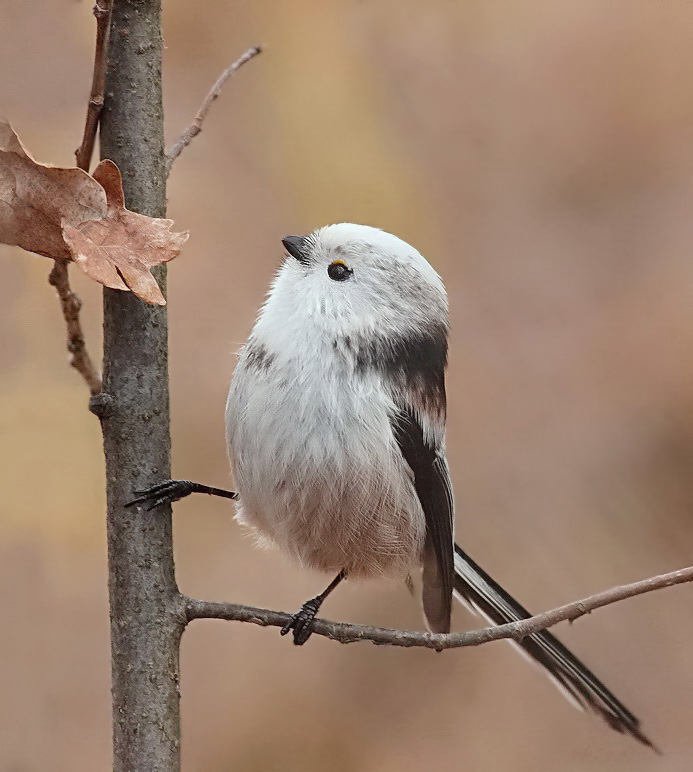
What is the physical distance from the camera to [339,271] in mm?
1051

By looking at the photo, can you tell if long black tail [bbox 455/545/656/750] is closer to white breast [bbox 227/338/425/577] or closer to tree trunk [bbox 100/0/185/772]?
white breast [bbox 227/338/425/577]

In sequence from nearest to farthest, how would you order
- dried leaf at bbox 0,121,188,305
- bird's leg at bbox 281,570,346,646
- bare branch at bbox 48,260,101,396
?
dried leaf at bbox 0,121,188,305 < bare branch at bbox 48,260,101,396 < bird's leg at bbox 281,570,346,646

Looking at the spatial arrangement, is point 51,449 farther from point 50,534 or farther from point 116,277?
point 116,277

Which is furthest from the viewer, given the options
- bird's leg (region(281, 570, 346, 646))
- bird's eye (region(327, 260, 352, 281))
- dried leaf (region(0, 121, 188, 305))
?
bird's eye (region(327, 260, 352, 281))

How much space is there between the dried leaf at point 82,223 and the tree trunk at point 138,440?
98 mm

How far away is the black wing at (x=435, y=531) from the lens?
1.10 m

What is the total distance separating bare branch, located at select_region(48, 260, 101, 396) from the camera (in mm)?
806

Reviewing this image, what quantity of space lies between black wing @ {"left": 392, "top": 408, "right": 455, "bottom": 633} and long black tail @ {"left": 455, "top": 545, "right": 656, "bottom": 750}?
2.3 inches

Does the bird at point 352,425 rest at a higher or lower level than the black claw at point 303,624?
higher

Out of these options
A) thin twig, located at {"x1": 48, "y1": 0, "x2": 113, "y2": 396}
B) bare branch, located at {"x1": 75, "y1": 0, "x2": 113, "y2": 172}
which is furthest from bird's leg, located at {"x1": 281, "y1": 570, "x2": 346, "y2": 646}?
bare branch, located at {"x1": 75, "y1": 0, "x2": 113, "y2": 172}

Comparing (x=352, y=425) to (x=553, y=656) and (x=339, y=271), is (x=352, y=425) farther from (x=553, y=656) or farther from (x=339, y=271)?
(x=553, y=656)

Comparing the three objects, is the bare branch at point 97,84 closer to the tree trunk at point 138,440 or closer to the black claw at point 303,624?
the tree trunk at point 138,440

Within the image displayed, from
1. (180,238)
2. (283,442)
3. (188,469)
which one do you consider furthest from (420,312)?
(188,469)

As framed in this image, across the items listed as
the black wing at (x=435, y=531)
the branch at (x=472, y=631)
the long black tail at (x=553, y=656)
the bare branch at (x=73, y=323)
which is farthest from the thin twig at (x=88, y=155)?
the long black tail at (x=553, y=656)
